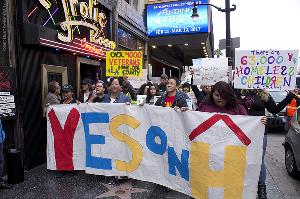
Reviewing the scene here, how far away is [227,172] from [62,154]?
10.8ft

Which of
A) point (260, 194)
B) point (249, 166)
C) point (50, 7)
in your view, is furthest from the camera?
point (50, 7)

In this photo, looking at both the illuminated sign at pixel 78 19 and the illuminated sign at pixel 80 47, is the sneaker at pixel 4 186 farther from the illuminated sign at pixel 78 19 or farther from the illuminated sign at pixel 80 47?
the illuminated sign at pixel 78 19

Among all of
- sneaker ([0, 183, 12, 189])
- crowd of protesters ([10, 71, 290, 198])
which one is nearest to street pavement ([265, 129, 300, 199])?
crowd of protesters ([10, 71, 290, 198])

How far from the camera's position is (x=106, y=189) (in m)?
5.79

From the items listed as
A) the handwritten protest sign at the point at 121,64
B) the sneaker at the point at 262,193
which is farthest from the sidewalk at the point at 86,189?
the handwritten protest sign at the point at 121,64

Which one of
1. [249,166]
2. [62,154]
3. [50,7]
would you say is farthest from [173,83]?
[50,7]

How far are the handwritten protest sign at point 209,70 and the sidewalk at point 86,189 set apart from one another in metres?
2.32

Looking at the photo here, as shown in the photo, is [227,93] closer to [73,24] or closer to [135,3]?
[73,24]

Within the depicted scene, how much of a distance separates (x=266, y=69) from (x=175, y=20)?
16594 millimetres

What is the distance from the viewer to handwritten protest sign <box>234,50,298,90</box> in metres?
5.64

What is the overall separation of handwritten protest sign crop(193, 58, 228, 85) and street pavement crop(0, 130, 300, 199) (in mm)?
2232

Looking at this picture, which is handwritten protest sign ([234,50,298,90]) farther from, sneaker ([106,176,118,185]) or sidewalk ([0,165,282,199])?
sneaker ([106,176,118,185])

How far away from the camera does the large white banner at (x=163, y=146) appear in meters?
4.34

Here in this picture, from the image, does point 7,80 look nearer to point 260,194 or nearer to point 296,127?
point 260,194
